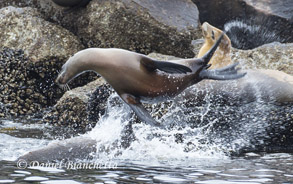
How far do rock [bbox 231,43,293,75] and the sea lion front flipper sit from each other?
297 centimetres

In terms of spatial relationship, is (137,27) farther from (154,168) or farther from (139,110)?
(154,168)

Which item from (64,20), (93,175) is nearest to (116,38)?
(64,20)

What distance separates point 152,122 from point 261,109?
219 centimetres

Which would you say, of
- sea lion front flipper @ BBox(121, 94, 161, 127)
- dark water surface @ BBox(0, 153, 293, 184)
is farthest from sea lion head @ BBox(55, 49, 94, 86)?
dark water surface @ BBox(0, 153, 293, 184)

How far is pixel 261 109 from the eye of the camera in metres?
7.31

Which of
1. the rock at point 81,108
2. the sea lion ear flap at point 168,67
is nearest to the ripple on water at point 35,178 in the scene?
the sea lion ear flap at point 168,67

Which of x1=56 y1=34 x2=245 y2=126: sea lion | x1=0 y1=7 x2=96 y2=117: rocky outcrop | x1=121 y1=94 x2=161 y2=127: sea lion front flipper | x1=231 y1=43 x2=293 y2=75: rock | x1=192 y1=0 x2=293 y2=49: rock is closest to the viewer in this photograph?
x1=121 y1=94 x2=161 y2=127: sea lion front flipper

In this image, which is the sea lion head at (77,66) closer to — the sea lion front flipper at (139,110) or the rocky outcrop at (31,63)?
the sea lion front flipper at (139,110)

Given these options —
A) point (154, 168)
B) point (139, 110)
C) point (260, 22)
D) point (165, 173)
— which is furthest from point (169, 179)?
point (260, 22)

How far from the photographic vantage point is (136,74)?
5805 millimetres

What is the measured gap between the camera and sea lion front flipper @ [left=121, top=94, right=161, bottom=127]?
561 centimetres

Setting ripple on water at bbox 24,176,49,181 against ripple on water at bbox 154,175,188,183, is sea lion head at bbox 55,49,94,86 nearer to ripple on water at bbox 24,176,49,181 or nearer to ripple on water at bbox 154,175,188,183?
ripple on water at bbox 24,176,49,181

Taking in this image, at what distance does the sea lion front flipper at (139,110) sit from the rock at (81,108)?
2.08 meters

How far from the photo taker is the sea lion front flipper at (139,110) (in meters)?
5.61
